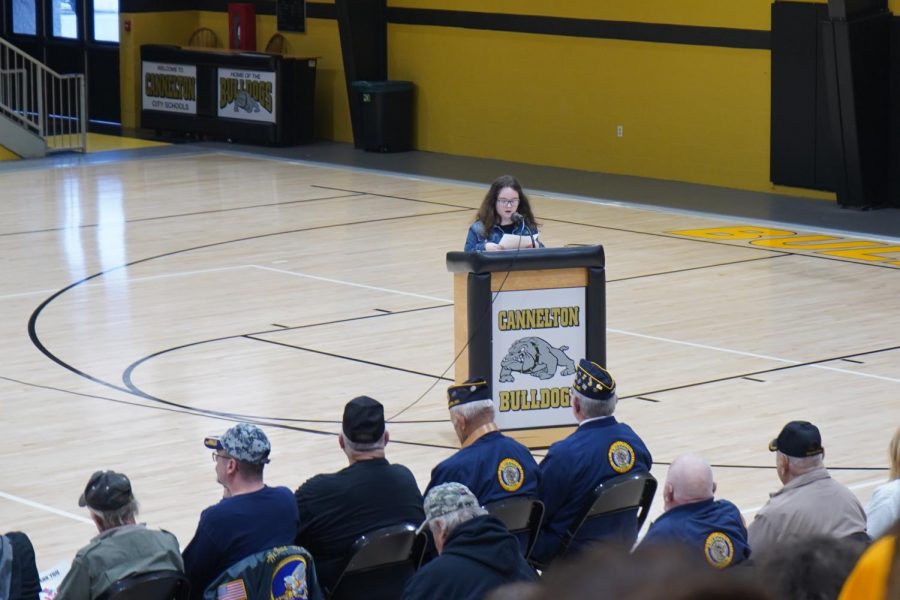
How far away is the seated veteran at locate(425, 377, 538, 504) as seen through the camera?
5797 millimetres

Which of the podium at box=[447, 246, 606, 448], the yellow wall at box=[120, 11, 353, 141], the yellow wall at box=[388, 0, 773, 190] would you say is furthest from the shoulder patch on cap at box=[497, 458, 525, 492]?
the yellow wall at box=[120, 11, 353, 141]

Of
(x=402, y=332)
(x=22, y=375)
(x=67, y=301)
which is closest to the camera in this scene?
(x=22, y=375)

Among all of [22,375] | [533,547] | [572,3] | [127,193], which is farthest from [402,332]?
[572,3]

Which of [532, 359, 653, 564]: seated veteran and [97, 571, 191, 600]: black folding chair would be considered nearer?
[97, 571, 191, 600]: black folding chair

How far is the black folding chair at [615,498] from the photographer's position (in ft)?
19.3

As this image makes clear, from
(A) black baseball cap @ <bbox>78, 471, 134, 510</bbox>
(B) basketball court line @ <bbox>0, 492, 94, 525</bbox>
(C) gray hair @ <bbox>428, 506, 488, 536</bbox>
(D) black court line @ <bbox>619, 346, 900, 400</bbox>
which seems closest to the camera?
(C) gray hair @ <bbox>428, 506, 488, 536</bbox>

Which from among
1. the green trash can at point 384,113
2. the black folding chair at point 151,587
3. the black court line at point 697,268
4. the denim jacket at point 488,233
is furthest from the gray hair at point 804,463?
the green trash can at point 384,113

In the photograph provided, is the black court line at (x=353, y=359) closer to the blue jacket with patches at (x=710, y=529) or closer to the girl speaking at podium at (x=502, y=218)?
the girl speaking at podium at (x=502, y=218)

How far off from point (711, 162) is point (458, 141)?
15.7ft

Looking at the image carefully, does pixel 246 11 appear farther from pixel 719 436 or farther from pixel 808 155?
pixel 719 436

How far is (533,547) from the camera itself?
5.94 meters

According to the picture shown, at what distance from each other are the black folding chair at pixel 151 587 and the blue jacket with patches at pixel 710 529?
5.03 ft

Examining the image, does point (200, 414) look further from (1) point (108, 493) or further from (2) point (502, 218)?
(1) point (108, 493)

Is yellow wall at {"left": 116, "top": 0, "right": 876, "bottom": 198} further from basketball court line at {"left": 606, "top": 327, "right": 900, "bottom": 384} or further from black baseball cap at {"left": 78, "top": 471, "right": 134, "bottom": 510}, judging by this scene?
black baseball cap at {"left": 78, "top": 471, "right": 134, "bottom": 510}
